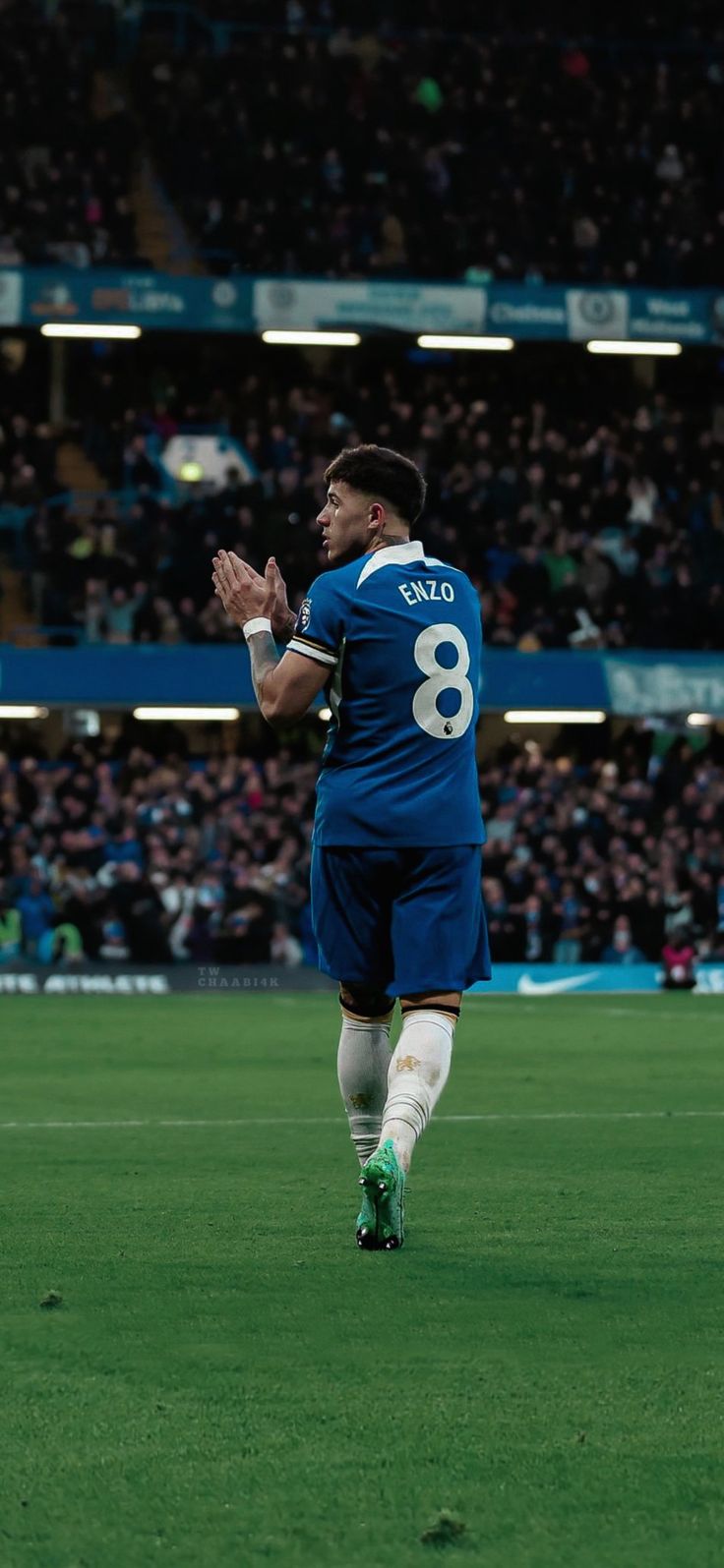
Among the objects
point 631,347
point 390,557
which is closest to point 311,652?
point 390,557

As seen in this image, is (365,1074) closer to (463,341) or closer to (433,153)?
(463,341)

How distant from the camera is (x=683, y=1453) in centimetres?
363

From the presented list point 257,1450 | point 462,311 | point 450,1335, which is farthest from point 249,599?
point 462,311

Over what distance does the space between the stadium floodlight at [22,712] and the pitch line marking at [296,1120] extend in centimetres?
1825

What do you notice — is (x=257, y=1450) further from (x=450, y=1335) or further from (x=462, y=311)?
(x=462, y=311)

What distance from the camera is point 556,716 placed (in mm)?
29969

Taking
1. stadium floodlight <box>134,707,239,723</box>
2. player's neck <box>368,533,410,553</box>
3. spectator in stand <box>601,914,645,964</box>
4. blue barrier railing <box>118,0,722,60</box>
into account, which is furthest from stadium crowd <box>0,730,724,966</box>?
player's neck <box>368,533,410,553</box>

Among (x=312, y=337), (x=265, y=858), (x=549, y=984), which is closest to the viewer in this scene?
(x=549, y=984)

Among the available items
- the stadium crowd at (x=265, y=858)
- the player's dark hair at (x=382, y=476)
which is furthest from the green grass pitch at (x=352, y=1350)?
the stadium crowd at (x=265, y=858)

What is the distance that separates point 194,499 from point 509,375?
21.0 ft

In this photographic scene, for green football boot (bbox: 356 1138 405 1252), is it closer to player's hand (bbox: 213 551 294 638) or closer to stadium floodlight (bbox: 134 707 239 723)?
player's hand (bbox: 213 551 294 638)

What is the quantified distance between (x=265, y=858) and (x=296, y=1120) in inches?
633

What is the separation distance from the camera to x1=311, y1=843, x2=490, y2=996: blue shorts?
5.93 m

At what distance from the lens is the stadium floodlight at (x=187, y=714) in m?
28.6
